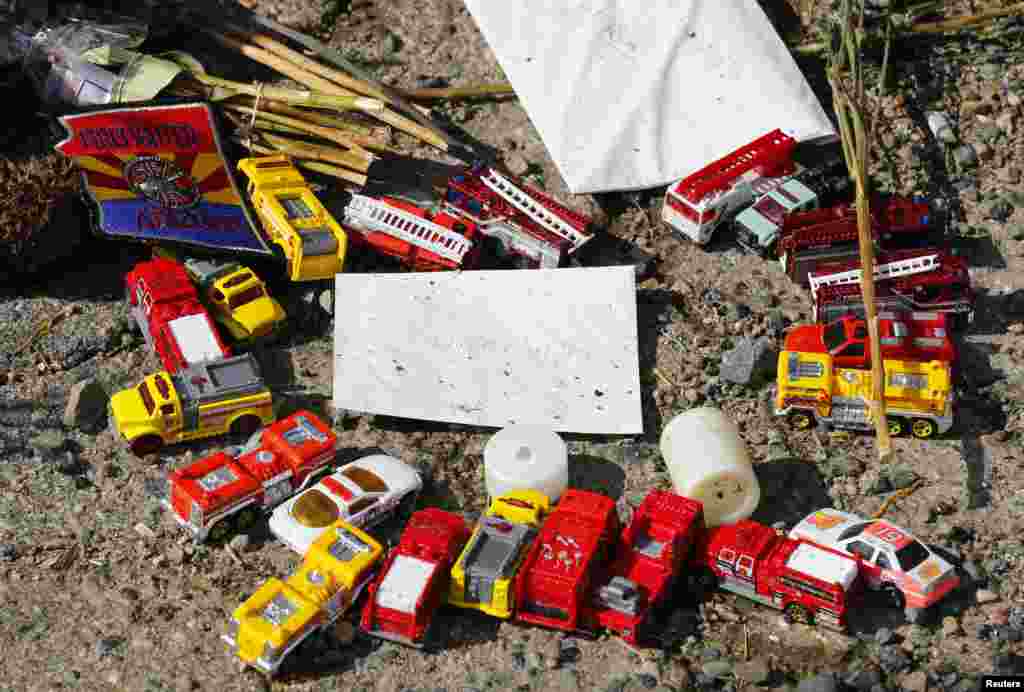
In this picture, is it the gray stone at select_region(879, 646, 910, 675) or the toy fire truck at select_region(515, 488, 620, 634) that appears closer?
the gray stone at select_region(879, 646, 910, 675)

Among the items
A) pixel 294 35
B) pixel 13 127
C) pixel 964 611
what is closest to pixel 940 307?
pixel 964 611

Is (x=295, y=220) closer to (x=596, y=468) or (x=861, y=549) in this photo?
(x=596, y=468)

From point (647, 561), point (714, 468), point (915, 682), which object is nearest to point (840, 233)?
point (714, 468)

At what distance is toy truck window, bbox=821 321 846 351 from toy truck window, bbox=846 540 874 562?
2.43 metres

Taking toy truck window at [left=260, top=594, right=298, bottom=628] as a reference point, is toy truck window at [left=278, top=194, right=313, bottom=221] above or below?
above

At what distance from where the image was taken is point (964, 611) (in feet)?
38.0

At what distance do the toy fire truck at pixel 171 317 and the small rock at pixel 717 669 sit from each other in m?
5.83

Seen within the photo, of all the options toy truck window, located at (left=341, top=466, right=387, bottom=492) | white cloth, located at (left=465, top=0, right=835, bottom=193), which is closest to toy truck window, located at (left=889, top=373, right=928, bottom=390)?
white cloth, located at (left=465, top=0, right=835, bottom=193)

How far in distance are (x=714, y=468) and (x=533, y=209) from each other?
416cm

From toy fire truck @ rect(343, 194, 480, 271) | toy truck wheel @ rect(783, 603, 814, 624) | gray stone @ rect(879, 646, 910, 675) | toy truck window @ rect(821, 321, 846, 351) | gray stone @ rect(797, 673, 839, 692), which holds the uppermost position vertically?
toy fire truck @ rect(343, 194, 480, 271)

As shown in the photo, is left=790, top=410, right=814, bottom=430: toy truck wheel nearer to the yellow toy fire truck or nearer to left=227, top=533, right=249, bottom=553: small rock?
the yellow toy fire truck

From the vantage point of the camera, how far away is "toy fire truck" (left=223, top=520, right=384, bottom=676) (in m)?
10.9

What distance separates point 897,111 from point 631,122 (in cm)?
333

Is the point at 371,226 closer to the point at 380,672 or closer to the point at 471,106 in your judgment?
the point at 471,106
